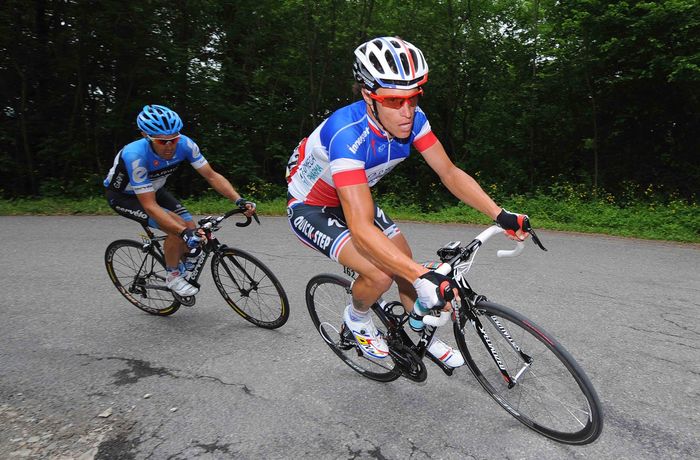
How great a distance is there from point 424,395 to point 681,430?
1.46 metres

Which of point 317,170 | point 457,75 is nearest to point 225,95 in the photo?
point 457,75

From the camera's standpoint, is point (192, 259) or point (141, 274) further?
point (141, 274)

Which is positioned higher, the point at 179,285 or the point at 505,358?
the point at 505,358

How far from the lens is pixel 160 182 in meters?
4.51

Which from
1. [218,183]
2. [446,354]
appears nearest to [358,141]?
[446,354]

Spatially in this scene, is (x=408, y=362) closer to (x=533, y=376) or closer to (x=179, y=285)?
(x=533, y=376)

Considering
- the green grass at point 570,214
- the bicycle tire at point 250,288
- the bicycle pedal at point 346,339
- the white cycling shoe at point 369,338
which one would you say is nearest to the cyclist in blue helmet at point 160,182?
the bicycle tire at point 250,288

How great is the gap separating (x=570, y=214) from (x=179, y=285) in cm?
937

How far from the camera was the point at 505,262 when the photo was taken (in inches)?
249

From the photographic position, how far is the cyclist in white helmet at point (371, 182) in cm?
247

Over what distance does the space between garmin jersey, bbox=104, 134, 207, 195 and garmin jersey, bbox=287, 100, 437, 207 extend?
158cm

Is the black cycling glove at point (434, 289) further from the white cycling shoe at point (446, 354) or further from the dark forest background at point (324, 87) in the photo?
the dark forest background at point (324, 87)

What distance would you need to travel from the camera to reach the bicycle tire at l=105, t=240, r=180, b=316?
15.1 ft

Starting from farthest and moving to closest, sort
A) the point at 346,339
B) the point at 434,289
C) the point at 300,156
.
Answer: the point at 346,339
the point at 300,156
the point at 434,289
